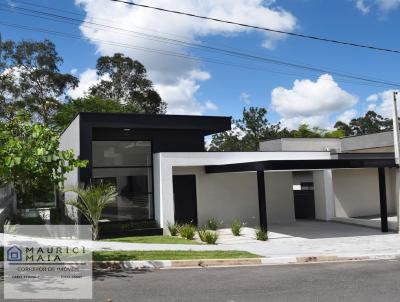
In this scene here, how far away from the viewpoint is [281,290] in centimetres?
816

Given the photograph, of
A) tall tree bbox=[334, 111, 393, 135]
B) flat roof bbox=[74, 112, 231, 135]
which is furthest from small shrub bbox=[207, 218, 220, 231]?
tall tree bbox=[334, 111, 393, 135]

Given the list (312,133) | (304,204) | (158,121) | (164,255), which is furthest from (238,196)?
(312,133)

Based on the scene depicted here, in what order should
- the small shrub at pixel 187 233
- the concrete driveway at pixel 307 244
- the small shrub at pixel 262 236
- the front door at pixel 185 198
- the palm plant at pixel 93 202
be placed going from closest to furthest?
the concrete driveway at pixel 307 244
the palm plant at pixel 93 202
the small shrub at pixel 262 236
the small shrub at pixel 187 233
the front door at pixel 185 198

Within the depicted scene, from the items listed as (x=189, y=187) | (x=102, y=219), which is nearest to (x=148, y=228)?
(x=102, y=219)

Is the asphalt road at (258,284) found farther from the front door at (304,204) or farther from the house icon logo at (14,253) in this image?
the front door at (304,204)

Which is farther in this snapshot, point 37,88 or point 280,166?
point 37,88

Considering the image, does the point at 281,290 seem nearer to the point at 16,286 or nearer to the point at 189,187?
the point at 16,286

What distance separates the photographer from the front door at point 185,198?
18.9 metres

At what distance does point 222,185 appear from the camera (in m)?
19.7

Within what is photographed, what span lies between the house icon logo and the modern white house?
4.77 meters

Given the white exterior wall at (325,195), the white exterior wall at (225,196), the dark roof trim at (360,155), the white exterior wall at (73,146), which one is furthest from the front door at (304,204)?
the white exterior wall at (73,146)

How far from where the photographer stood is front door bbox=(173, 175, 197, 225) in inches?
745

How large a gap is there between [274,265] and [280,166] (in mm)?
4492

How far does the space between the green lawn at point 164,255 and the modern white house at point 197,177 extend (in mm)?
3764
